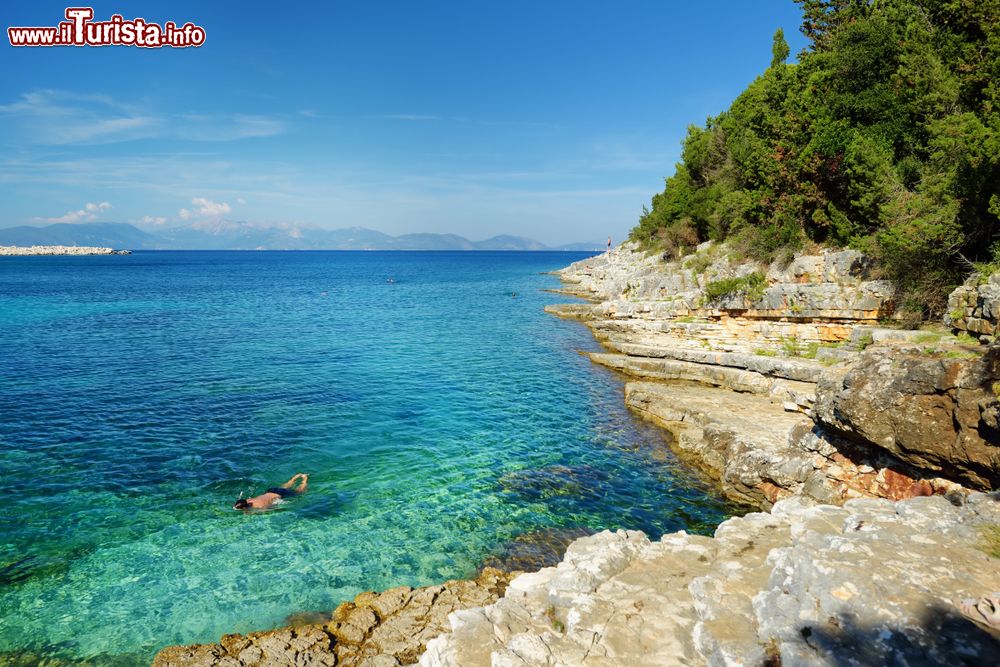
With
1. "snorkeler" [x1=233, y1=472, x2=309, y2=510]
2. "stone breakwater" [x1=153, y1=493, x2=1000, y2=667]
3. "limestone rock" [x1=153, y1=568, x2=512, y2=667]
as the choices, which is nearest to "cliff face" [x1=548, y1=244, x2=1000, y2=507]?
"stone breakwater" [x1=153, y1=493, x2=1000, y2=667]

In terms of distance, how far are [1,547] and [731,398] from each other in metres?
23.9

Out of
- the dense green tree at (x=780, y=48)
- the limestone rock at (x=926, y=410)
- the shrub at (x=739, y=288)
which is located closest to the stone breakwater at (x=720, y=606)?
the limestone rock at (x=926, y=410)

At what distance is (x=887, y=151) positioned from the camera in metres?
26.8

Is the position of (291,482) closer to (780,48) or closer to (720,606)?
(720,606)

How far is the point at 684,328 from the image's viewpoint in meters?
32.3

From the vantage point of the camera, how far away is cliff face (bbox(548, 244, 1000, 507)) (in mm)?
11578

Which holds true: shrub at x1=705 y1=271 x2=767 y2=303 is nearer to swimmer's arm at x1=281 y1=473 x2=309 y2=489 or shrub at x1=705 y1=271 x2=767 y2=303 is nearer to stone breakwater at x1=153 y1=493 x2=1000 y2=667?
stone breakwater at x1=153 y1=493 x2=1000 y2=667

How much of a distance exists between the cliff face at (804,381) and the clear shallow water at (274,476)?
6.32ft

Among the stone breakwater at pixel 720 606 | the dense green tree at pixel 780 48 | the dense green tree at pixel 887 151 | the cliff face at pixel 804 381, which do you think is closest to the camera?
the stone breakwater at pixel 720 606

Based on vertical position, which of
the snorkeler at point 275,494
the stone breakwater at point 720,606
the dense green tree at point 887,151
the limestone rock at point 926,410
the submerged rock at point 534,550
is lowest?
the submerged rock at point 534,550

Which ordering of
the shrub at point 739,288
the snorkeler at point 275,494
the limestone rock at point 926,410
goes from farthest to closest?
1. the shrub at point 739,288
2. the snorkeler at point 275,494
3. the limestone rock at point 926,410

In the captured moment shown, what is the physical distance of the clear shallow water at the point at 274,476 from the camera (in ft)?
37.4

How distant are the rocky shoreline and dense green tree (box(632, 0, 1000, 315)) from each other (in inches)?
195

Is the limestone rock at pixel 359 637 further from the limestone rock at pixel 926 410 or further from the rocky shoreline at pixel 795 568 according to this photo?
the limestone rock at pixel 926 410
